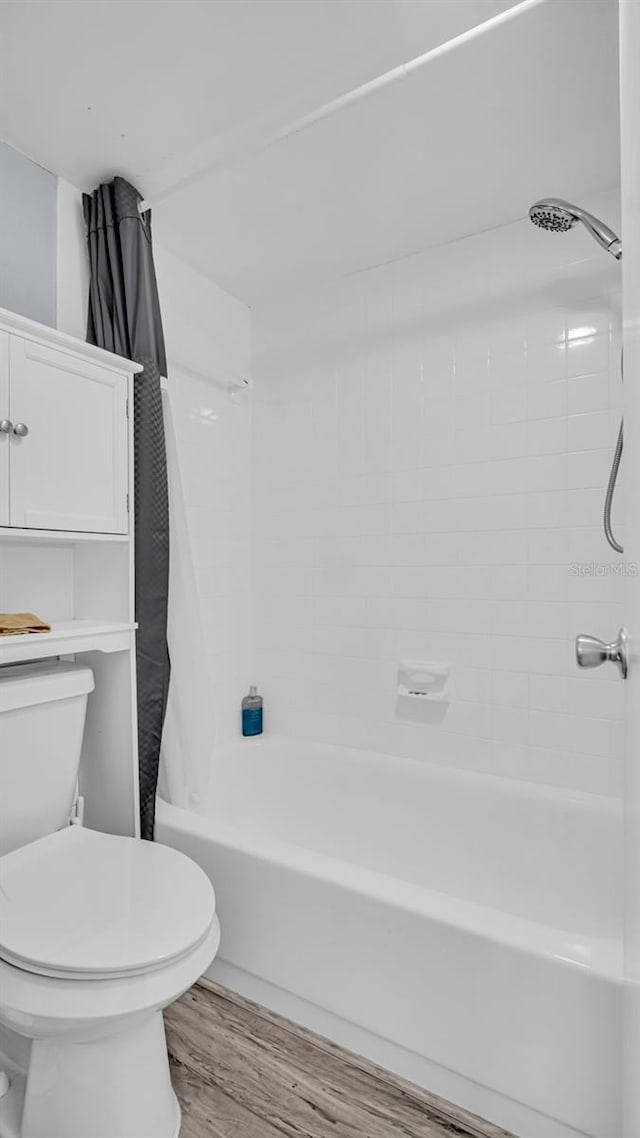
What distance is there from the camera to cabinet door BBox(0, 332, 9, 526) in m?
1.35

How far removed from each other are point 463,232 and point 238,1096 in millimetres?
2472

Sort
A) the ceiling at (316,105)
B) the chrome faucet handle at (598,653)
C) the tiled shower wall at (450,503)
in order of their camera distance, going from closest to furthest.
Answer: the chrome faucet handle at (598,653), the ceiling at (316,105), the tiled shower wall at (450,503)

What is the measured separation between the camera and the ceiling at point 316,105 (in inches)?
50.5

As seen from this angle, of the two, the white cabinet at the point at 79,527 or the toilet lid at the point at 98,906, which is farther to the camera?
the white cabinet at the point at 79,527

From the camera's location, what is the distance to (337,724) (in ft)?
7.59

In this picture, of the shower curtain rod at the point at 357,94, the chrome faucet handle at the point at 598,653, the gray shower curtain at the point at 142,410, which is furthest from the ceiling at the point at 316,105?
the chrome faucet handle at the point at 598,653

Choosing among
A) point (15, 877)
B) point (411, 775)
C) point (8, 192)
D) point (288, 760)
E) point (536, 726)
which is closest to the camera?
point (15, 877)

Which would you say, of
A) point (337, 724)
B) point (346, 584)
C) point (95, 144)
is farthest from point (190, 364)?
point (337, 724)

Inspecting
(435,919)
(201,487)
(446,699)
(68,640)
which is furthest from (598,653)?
(201,487)

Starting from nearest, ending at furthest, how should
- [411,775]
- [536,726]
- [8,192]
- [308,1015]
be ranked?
[308,1015] < [8,192] < [536,726] < [411,775]

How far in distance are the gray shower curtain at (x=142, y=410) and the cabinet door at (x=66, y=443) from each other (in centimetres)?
11

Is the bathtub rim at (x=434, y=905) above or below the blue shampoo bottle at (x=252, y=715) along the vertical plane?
below

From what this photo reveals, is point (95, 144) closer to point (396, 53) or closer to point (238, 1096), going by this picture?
point (396, 53)

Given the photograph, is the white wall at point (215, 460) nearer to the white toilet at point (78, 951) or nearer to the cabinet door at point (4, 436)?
the white toilet at point (78, 951)
